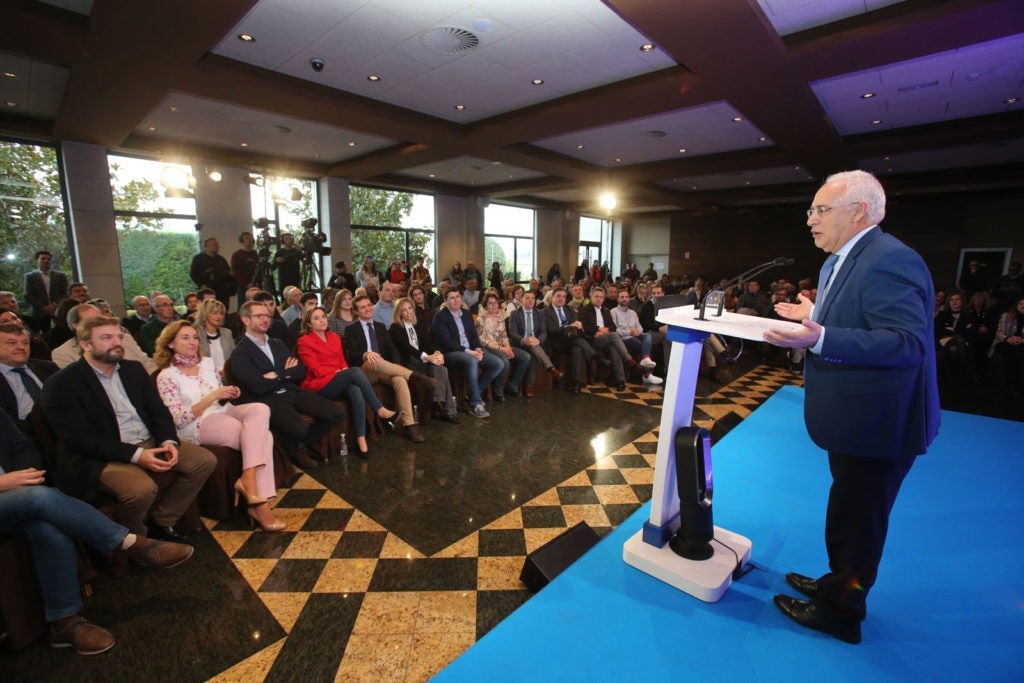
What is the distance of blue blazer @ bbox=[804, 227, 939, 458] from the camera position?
115 centimetres

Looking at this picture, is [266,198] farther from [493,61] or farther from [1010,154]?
[1010,154]

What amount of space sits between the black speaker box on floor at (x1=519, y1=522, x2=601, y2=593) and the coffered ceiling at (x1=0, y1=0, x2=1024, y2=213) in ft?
10.6

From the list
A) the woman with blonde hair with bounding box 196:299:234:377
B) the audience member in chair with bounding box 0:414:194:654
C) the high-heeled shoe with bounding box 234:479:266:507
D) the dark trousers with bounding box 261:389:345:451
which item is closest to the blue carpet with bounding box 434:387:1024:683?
the audience member in chair with bounding box 0:414:194:654

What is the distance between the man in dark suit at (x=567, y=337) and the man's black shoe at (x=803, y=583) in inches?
132

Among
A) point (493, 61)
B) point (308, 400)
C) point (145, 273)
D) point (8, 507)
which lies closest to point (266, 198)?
point (145, 273)

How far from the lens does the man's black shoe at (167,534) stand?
2.26 metres

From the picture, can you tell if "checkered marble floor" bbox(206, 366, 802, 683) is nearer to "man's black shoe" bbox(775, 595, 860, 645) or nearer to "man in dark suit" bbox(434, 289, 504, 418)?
"man's black shoe" bbox(775, 595, 860, 645)

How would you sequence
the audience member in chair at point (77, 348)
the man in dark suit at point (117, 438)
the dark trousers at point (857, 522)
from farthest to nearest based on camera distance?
1. the audience member in chair at point (77, 348)
2. the man in dark suit at point (117, 438)
3. the dark trousers at point (857, 522)

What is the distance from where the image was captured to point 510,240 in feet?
46.5

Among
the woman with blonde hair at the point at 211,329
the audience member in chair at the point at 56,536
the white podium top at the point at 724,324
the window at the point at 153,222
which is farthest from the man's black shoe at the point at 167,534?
the window at the point at 153,222

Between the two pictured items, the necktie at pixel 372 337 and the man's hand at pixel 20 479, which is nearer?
the man's hand at pixel 20 479

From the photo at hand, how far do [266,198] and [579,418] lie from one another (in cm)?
801

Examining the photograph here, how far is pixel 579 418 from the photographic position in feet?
13.6

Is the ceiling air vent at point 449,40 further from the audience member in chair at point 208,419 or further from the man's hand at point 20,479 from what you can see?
the man's hand at point 20,479
